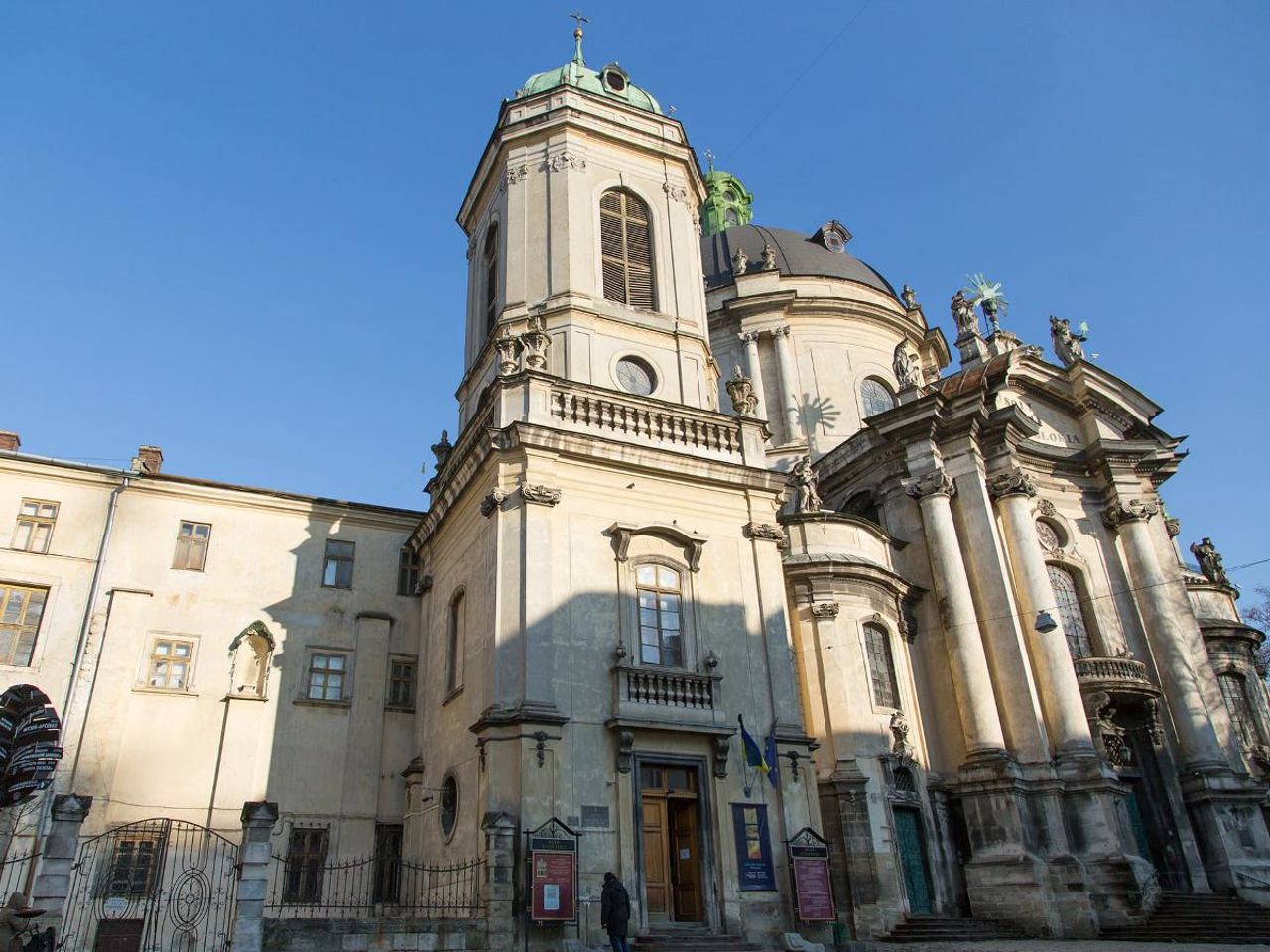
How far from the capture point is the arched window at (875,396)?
3612 cm

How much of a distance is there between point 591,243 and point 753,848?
14.7 meters

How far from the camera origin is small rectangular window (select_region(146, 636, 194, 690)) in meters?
22.3

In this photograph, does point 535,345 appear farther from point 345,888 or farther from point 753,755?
point 345,888

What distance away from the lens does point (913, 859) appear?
2305 centimetres

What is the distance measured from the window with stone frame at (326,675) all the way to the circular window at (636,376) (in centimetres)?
963

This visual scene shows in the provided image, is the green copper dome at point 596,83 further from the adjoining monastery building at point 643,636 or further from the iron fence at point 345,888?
the iron fence at point 345,888

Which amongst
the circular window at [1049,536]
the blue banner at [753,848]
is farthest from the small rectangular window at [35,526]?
the circular window at [1049,536]

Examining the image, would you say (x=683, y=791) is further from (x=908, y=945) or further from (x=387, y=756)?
(x=387, y=756)

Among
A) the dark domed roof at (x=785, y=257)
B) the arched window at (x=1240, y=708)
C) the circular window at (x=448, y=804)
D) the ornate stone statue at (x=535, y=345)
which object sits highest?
the dark domed roof at (x=785, y=257)

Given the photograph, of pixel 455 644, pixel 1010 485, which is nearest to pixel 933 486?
pixel 1010 485

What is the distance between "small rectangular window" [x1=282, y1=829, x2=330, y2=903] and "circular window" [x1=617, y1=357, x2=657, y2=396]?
12.4 metres

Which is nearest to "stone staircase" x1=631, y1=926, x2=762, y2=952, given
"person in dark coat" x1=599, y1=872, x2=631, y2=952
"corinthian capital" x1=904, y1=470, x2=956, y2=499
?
"person in dark coat" x1=599, y1=872, x2=631, y2=952

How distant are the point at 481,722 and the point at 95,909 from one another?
9199 mm

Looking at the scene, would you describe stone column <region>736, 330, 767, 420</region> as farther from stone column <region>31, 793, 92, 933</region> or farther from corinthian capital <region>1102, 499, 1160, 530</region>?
stone column <region>31, 793, 92, 933</region>
